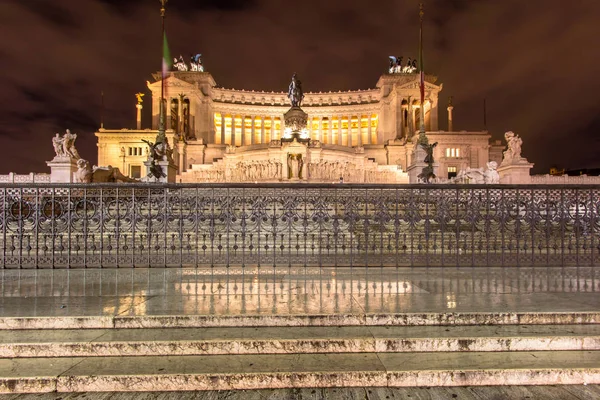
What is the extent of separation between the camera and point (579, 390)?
3.63 m

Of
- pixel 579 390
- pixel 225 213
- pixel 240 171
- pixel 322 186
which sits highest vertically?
pixel 240 171

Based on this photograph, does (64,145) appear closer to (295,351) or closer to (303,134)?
(295,351)

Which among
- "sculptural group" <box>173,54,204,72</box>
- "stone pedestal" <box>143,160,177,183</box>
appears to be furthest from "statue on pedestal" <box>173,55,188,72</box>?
"stone pedestal" <box>143,160,177,183</box>

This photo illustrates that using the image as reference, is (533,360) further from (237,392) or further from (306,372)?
(237,392)

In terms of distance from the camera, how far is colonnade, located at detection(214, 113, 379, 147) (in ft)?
265

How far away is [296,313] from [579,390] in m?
3.06

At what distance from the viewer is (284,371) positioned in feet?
12.3

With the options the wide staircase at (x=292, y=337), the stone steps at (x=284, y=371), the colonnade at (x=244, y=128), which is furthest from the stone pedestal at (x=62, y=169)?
the colonnade at (x=244, y=128)

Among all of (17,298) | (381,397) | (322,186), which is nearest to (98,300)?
(17,298)

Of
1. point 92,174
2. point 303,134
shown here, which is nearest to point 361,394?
point 92,174

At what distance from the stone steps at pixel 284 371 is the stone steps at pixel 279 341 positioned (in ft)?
0.30

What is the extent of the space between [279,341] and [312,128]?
82.0 meters

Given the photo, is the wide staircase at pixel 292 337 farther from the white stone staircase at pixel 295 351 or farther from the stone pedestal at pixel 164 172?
the stone pedestal at pixel 164 172

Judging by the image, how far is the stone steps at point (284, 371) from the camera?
362cm
